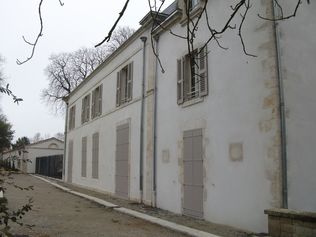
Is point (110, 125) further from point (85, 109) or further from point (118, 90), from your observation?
point (85, 109)

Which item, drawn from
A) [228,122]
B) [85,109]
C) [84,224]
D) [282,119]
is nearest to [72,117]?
[85,109]

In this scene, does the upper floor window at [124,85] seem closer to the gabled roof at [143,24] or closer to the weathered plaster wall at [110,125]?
the weathered plaster wall at [110,125]

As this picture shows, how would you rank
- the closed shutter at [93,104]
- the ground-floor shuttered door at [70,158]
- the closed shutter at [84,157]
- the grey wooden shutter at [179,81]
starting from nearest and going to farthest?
1. the grey wooden shutter at [179,81]
2. the closed shutter at [93,104]
3. the closed shutter at [84,157]
4. the ground-floor shuttered door at [70,158]

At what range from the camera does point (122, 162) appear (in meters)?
16.0

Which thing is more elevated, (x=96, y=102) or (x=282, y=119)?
(x=96, y=102)

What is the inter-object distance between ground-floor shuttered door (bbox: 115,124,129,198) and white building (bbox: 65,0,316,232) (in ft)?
0.57

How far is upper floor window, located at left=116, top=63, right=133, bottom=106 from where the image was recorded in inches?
638

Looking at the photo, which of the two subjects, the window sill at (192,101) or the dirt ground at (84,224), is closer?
the dirt ground at (84,224)

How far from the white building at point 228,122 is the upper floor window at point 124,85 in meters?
0.69

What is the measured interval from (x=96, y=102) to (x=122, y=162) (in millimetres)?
6218

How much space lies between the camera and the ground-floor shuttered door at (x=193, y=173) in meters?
10.4

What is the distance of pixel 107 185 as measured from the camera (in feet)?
58.6

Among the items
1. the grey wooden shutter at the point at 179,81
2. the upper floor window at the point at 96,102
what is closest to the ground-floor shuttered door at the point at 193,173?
the grey wooden shutter at the point at 179,81

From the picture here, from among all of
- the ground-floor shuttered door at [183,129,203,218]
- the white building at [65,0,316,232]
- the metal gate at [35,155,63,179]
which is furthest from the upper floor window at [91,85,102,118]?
the metal gate at [35,155,63,179]
